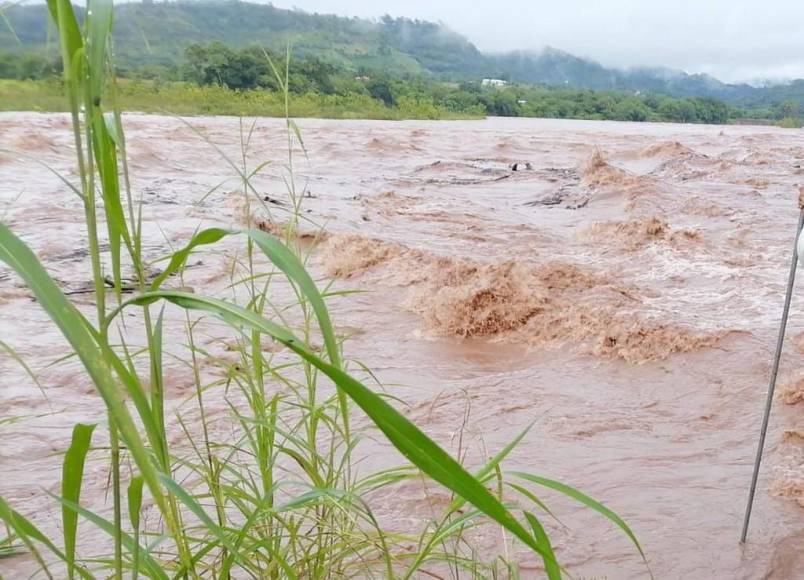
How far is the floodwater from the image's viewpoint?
296 centimetres

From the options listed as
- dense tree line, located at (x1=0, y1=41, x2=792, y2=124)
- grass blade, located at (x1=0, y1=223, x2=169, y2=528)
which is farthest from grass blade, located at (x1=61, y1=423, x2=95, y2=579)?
dense tree line, located at (x1=0, y1=41, x2=792, y2=124)

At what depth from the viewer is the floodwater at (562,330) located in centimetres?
296

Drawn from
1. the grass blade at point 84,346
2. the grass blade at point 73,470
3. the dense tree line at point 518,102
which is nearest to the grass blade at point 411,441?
the grass blade at point 84,346

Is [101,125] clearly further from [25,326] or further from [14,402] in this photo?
[25,326]

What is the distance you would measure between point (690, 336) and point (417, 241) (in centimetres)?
339

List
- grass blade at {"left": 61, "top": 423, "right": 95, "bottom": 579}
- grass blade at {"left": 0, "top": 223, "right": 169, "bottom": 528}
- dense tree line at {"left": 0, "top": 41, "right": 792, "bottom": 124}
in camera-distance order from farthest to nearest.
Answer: dense tree line at {"left": 0, "top": 41, "right": 792, "bottom": 124} → grass blade at {"left": 61, "top": 423, "right": 95, "bottom": 579} → grass blade at {"left": 0, "top": 223, "right": 169, "bottom": 528}

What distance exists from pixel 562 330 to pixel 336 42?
38194mm

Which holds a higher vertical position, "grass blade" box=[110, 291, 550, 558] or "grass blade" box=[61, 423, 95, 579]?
"grass blade" box=[110, 291, 550, 558]

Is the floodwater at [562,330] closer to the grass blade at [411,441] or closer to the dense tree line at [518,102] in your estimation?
the grass blade at [411,441]

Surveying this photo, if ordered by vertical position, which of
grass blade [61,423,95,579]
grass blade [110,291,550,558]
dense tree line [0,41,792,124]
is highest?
dense tree line [0,41,792,124]

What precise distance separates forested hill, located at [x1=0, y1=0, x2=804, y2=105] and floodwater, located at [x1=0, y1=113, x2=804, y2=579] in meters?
0.30

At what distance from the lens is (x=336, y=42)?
41.2 m

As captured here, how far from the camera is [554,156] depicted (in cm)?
1602

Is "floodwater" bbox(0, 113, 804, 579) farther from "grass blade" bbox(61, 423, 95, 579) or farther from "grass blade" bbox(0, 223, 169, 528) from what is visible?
"grass blade" bbox(0, 223, 169, 528)
